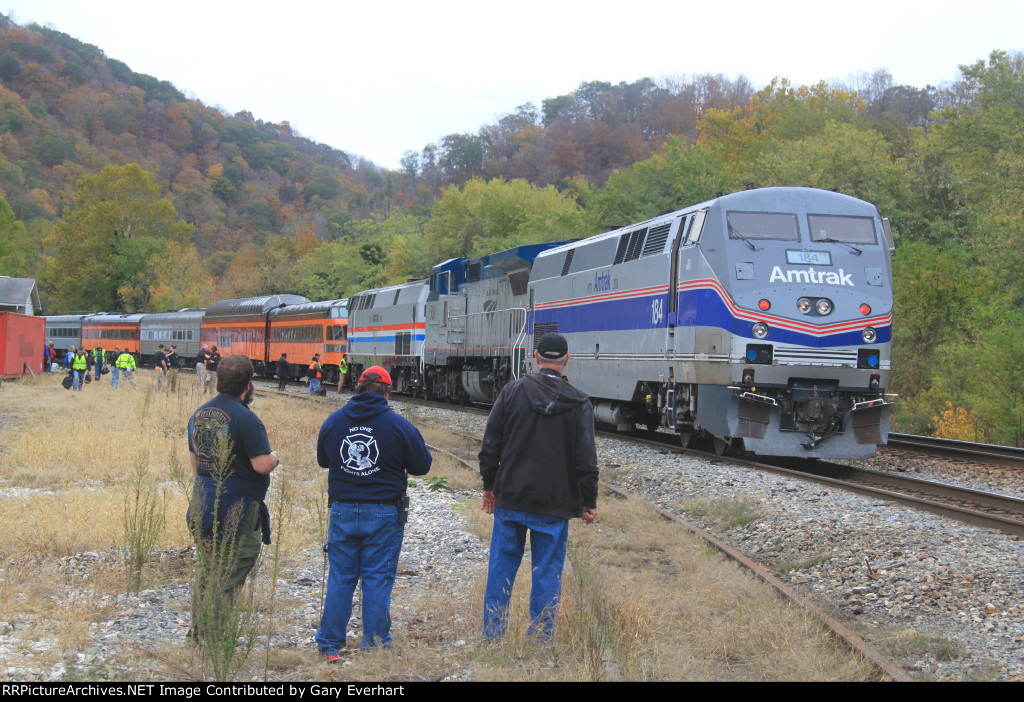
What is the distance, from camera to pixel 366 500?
546cm

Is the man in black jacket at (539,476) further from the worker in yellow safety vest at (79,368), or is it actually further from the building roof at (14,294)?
the building roof at (14,294)

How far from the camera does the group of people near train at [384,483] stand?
17.7ft

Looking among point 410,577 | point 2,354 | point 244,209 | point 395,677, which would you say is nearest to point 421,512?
point 410,577

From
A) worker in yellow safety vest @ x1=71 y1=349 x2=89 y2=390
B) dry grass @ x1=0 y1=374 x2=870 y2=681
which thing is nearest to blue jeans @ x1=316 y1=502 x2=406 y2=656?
dry grass @ x1=0 y1=374 x2=870 y2=681

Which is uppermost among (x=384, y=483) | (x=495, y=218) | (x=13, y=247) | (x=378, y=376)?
(x=13, y=247)

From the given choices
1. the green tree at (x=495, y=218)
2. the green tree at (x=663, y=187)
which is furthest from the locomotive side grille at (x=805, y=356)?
the green tree at (x=495, y=218)

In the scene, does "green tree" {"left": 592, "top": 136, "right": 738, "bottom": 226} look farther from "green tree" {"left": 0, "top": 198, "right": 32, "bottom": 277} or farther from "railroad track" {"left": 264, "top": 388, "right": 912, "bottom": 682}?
"green tree" {"left": 0, "top": 198, "right": 32, "bottom": 277}

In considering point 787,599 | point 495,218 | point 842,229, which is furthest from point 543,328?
point 495,218

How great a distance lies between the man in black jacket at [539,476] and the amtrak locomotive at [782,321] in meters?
7.28

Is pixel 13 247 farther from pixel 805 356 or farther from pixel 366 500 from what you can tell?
pixel 366 500

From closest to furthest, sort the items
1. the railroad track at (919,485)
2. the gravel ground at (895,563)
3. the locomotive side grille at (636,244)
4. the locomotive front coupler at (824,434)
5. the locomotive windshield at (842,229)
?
1. the gravel ground at (895,563)
2. the railroad track at (919,485)
3. the locomotive front coupler at (824,434)
4. the locomotive windshield at (842,229)
5. the locomotive side grille at (636,244)

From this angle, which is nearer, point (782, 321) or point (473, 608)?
point (473, 608)

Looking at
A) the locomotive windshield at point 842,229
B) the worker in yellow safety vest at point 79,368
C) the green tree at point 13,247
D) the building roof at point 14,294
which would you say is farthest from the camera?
the green tree at point 13,247

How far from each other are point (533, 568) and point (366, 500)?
115cm
